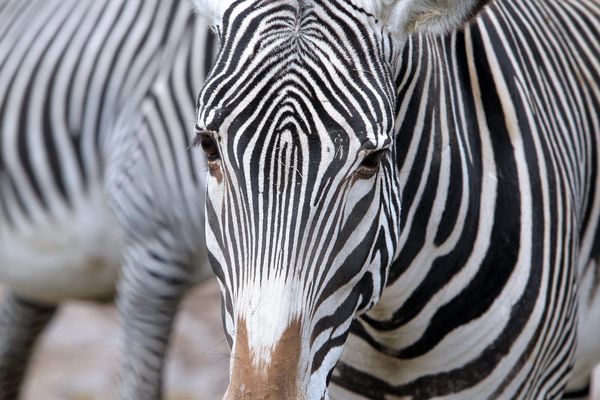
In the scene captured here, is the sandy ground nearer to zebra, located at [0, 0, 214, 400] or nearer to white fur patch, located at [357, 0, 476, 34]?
zebra, located at [0, 0, 214, 400]

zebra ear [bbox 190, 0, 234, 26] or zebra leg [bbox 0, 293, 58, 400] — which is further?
zebra leg [bbox 0, 293, 58, 400]

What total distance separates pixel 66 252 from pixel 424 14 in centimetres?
372

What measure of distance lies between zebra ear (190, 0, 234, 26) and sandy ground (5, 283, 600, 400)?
477 centimetres

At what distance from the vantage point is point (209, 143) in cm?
258

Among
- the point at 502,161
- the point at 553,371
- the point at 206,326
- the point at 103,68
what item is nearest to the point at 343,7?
the point at 502,161

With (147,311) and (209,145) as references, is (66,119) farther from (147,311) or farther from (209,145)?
(209,145)

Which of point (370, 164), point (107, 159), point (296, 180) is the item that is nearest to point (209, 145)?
point (296, 180)

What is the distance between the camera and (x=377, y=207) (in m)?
A: 2.59

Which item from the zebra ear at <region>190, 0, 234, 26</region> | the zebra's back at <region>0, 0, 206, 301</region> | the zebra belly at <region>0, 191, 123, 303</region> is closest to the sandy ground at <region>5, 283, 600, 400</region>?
the zebra belly at <region>0, 191, 123, 303</region>

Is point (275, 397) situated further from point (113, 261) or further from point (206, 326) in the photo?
→ point (206, 326)

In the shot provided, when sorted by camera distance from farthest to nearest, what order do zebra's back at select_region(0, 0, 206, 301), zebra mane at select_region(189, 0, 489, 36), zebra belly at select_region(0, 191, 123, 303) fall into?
zebra belly at select_region(0, 191, 123, 303) < zebra's back at select_region(0, 0, 206, 301) < zebra mane at select_region(189, 0, 489, 36)

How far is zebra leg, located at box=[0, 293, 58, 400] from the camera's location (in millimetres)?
6770

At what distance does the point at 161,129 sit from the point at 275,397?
329cm

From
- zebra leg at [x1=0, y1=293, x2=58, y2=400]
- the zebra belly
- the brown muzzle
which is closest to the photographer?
the brown muzzle
